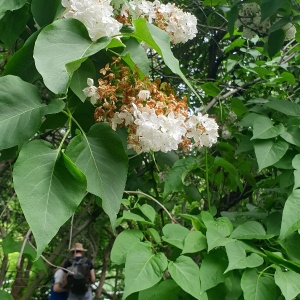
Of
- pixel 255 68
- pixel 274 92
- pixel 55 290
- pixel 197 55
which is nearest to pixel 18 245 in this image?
pixel 255 68

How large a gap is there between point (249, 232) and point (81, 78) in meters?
0.59

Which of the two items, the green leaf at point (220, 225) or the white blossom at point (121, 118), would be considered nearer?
the white blossom at point (121, 118)

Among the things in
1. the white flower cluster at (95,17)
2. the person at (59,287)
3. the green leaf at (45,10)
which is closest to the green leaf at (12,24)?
the green leaf at (45,10)

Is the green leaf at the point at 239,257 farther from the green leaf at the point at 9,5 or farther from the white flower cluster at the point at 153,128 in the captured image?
the green leaf at the point at 9,5

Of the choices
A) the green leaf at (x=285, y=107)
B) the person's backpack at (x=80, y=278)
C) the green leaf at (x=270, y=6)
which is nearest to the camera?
the green leaf at (x=270, y=6)

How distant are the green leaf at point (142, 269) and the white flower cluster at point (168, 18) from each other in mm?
462

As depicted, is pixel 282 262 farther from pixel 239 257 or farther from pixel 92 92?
pixel 92 92

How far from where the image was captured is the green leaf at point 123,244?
1148 millimetres

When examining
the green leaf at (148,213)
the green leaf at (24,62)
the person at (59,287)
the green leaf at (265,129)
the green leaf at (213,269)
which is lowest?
the person at (59,287)

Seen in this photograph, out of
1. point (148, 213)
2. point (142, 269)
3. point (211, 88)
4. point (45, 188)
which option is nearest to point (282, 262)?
point (142, 269)

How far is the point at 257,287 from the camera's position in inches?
40.9

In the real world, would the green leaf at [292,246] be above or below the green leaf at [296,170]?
below

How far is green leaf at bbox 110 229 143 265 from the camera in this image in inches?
45.2

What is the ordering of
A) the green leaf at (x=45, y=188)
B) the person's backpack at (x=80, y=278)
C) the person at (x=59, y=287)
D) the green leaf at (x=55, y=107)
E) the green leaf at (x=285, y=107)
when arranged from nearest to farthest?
the green leaf at (x=45, y=188) < the green leaf at (x=55, y=107) < the green leaf at (x=285, y=107) < the person's backpack at (x=80, y=278) < the person at (x=59, y=287)
